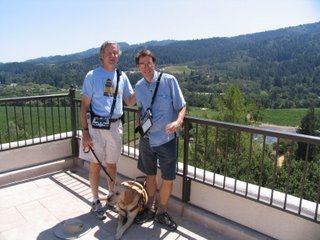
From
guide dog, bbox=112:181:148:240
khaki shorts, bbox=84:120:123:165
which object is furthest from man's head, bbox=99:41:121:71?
guide dog, bbox=112:181:148:240

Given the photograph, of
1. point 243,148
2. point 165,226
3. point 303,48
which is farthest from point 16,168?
point 303,48

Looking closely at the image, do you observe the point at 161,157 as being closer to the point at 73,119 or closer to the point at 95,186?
the point at 95,186

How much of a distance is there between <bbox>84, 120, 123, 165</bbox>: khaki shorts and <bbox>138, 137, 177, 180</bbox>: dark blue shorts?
0.28 meters

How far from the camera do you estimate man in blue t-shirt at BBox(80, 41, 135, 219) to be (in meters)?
2.71

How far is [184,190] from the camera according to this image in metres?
2.98

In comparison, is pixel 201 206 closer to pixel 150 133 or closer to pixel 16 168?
pixel 150 133

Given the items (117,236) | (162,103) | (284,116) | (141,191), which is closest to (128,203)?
(141,191)

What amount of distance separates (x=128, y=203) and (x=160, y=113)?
85 centimetres

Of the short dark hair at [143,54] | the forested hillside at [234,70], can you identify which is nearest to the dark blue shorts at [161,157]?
the short dark hair at [143,54]

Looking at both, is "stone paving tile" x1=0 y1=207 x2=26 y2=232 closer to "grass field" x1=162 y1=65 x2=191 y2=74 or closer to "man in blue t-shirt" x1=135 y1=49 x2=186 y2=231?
"man in blue t-shirt" x1=135 y1=49 x2=186 y2=231

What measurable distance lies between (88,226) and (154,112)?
1.21 meters

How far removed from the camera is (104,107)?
2777 millimetres

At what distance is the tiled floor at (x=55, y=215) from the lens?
2.68m

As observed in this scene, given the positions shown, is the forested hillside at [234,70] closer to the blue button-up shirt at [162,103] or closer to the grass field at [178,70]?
the grass field at [178,70]
